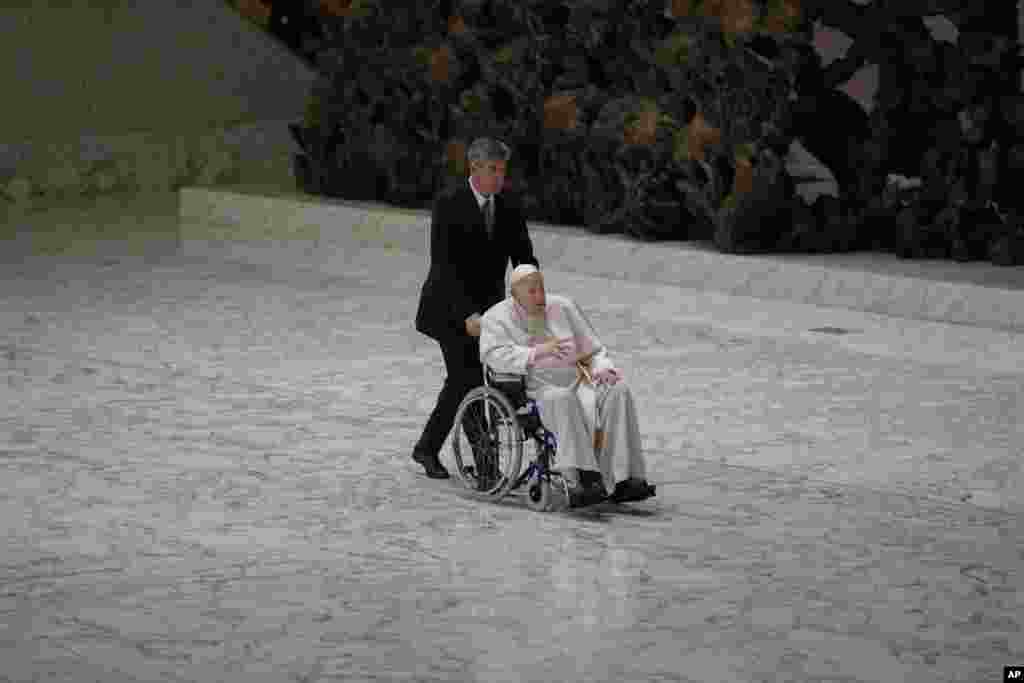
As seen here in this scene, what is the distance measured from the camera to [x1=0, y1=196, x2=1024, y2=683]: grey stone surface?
243 inches

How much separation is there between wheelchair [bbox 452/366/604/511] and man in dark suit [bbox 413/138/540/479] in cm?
23

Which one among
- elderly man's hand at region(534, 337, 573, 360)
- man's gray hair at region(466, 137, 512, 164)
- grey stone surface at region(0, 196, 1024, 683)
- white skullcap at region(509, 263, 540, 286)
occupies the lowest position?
grey stone surface at region(0, 196, 1024, 683)

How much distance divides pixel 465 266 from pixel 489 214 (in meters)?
0.23

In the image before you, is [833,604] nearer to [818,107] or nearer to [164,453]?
[164,453]

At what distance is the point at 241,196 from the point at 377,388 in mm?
6349

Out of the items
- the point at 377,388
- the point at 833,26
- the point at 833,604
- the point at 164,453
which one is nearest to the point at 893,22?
the point at 833,26

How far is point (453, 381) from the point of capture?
27.7 ft

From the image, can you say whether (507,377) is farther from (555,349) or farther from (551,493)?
(551,493)

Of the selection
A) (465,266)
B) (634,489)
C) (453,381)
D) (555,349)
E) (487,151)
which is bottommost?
(634,489)

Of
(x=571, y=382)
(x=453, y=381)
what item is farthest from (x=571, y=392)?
(x=453, y=381)

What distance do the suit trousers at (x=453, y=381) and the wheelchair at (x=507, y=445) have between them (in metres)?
0.20

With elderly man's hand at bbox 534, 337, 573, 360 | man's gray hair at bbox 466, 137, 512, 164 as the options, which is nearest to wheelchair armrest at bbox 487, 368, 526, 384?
elderly man's hand at bbox 534, 337, 573, 360

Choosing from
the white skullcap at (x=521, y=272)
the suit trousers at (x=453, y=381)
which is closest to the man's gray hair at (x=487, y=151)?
the white skullcap at (x=521, y=272)

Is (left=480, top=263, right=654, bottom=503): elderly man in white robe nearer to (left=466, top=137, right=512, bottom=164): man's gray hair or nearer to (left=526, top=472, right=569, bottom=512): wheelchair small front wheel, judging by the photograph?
(left=526, top=472, right=569, bottom=512): wheelchair small front wheel
